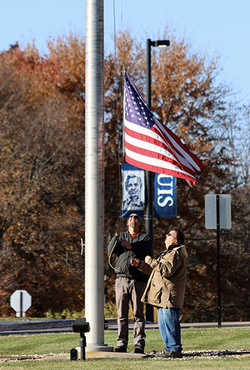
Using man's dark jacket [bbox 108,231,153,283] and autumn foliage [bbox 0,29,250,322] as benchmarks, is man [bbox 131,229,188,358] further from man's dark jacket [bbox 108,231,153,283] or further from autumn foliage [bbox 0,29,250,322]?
autumn foliage [bbox 0,29,250,322]

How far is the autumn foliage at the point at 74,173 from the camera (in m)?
24.1

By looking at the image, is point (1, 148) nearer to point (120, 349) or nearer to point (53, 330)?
point (53, 330)

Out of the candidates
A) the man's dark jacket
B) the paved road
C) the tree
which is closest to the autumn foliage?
the tree

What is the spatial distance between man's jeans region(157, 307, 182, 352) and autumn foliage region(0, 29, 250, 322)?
14.3 metres

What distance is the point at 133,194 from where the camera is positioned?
58.1ft

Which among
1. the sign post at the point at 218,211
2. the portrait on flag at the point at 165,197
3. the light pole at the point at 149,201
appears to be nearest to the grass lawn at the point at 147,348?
the sign post at the point at 218,211

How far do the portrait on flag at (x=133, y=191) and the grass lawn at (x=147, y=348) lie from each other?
5467mm

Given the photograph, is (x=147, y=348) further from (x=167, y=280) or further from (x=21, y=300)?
(x=21, y=300)

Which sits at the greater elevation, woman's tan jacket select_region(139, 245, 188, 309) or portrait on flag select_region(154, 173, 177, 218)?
portrait on flag select_region(154, 173, 177, 218)

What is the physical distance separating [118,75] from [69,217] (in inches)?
265

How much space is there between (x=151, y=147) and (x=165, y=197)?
30.4ft

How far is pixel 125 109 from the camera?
10102 mm

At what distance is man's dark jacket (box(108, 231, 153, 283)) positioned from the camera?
8359mm

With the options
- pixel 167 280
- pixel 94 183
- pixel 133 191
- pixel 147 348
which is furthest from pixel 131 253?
pixel 133 191
